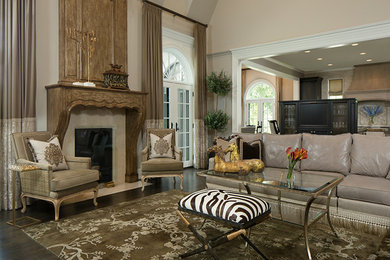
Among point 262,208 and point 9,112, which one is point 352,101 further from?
point 9,112

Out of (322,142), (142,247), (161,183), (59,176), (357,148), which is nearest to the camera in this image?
(142,247)

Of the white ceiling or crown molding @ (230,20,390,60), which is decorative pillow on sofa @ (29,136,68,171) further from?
the white ceiling

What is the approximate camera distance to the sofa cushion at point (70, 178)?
3.16 metres

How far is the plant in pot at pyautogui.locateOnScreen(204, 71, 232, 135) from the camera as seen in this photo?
6.55m

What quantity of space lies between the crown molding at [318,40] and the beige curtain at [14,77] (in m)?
4.40

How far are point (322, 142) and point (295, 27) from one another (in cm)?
313

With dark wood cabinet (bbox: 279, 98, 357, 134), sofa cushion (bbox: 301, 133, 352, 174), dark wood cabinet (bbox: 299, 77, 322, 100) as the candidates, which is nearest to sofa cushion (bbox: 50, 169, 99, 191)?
sofa cushion (bbox: 301, 133, 352, 174)

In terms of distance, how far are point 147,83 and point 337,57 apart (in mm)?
6066

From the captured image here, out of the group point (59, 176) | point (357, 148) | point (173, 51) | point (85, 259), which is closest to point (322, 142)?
point (357, 148)

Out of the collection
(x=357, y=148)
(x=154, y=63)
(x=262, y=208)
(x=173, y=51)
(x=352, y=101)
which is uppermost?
(x=173, y=51)

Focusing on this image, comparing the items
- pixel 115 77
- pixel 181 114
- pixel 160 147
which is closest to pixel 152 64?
pixel 115 77

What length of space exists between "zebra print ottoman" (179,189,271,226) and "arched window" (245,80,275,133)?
9.10m

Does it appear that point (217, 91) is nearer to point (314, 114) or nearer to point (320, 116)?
point (314, 114)

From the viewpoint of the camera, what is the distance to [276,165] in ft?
13.2
